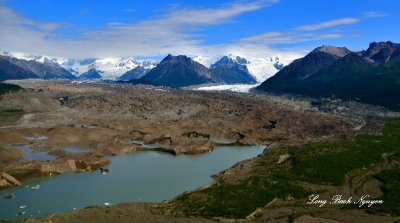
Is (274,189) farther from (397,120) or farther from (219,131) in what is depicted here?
(397,120)

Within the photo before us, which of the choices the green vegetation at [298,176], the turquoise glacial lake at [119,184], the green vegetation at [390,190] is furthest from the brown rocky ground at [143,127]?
the green vegetation at [390,190]

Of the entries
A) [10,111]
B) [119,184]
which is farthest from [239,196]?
[10,111]

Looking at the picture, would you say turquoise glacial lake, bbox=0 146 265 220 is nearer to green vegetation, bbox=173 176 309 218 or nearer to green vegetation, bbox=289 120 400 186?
green vegetation, bbox=173 176 309 218

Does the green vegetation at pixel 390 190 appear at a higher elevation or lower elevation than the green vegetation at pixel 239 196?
higher

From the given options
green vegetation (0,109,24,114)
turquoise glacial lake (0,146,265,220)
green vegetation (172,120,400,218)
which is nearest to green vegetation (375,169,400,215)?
green vegetation (172,120,400,218)

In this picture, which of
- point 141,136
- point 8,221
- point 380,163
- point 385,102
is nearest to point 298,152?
point 380,163

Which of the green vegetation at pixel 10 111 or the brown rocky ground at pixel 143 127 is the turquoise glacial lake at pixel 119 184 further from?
the green vegetation at pixel 10 111
